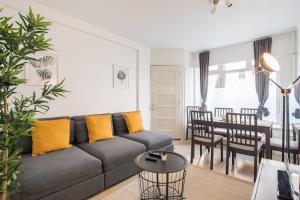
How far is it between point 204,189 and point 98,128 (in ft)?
6.04

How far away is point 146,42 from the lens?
4.15 m

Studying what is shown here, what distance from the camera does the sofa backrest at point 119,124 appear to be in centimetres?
325

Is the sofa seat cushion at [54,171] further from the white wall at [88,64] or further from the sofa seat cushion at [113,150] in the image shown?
the white wall at [88,64]

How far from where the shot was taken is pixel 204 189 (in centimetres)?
213

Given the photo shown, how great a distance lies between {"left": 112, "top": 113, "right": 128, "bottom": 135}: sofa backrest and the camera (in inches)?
128

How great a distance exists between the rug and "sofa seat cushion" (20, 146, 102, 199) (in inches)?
14.4

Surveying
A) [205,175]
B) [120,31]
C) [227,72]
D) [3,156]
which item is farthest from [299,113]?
[3,156]

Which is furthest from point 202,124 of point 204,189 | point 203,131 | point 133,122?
point 133,122

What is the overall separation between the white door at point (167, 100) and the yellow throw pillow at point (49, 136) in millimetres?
2686

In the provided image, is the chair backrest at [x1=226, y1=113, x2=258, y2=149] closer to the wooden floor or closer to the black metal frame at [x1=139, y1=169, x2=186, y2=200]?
the wooden floor

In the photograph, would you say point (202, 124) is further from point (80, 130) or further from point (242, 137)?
point (80, 130)

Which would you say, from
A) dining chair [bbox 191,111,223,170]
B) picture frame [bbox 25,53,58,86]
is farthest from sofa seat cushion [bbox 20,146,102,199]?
dining chair [bbox 191,111,223,170]

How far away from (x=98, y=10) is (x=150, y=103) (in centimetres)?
265

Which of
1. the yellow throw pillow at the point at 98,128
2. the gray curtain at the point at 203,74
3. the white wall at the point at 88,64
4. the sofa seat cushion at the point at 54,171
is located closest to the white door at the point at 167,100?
the white wall at the point at 88,64
